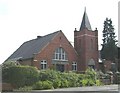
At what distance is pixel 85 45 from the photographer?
55719 mm

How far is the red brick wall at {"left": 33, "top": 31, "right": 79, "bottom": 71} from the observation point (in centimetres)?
5120

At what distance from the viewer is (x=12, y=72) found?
3738 cm

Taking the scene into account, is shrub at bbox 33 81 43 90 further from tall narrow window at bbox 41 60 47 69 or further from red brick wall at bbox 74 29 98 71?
red brick wall at bbox 74 29 98 71

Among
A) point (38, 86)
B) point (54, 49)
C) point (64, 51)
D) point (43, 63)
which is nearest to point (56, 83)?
point (38, 86)

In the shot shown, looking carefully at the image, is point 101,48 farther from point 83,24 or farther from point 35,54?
point 35,54

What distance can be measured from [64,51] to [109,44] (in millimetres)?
19576

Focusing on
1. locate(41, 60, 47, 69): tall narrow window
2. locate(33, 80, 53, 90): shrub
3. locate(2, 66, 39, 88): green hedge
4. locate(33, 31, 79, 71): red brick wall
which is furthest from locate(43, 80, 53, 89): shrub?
locate(41, 60, 47, 69): tall narrow window

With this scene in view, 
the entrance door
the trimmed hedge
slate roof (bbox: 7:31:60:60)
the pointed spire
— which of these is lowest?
the trimmed hedge

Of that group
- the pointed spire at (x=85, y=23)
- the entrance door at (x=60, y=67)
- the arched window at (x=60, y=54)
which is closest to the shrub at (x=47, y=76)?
the arched window at (x=60, y=54)

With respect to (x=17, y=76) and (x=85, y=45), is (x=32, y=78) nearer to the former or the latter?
(x=17, y=76)

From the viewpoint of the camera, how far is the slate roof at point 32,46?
175ft

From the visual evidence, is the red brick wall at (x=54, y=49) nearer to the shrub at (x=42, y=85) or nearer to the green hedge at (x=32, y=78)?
the green hedge at (x=32, y=78)

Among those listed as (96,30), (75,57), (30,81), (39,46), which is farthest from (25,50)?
(30,81)

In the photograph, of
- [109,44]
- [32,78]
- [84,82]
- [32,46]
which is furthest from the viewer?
[109,44]
